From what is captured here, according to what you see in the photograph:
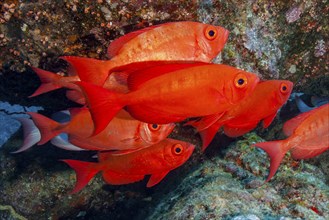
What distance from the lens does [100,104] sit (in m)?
2.01

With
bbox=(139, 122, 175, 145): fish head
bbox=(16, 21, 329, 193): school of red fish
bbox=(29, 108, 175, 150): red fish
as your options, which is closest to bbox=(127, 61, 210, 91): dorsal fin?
bbox=(16, 21, 329, 193): school of red fish

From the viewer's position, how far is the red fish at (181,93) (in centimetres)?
202

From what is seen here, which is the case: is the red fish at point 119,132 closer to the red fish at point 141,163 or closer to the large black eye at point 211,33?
the red fish at point 141,163

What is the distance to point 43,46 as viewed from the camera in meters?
3.46

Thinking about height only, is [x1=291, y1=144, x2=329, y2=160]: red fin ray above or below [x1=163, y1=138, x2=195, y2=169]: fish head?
above

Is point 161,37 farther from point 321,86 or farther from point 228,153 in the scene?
point 321,86

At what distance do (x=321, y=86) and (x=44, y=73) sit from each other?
436 cm

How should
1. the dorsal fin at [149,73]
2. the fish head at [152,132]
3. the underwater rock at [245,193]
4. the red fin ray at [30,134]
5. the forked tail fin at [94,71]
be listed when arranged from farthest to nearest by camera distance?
the red fin ray at [30,134] → the underwater rock at [245,193] → the fish head at [152,132] → the forked tail fin at [94,71] → the dorsal fin at [149,73]

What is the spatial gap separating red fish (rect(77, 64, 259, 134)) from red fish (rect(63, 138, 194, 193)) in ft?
3.58

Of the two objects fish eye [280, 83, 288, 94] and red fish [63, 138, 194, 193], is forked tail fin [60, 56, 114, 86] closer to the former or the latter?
red fish [63, 138, 194, 193]

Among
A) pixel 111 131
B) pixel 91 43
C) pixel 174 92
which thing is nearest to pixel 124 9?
pixel 91 43

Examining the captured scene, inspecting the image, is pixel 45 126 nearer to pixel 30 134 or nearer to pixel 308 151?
pixel 30 134

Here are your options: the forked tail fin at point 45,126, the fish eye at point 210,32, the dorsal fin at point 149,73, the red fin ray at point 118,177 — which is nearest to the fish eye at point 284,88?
the fish eye at point 210,32

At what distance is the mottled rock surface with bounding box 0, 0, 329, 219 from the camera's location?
127 inches
